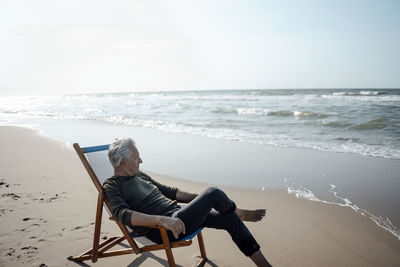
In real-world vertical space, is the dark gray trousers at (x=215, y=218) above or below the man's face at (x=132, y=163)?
below

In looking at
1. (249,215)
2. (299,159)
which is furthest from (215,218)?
(299,159)

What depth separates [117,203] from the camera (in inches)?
89.4

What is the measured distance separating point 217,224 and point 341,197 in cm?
262

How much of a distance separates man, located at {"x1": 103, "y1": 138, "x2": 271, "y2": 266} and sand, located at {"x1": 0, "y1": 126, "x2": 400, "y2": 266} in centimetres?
60

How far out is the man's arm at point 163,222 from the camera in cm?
205

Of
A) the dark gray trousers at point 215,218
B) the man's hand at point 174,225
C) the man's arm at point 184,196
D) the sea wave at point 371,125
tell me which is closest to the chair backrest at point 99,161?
the man's arm at point 184,196

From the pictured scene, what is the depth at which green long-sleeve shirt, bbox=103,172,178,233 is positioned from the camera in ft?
7.42

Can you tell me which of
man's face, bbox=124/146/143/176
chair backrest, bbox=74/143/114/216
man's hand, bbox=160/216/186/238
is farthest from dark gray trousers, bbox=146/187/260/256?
chair backrest, bbox=74/143/114/216

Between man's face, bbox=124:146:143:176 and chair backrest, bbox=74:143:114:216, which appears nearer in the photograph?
man's face, bbox=124:146:143:176

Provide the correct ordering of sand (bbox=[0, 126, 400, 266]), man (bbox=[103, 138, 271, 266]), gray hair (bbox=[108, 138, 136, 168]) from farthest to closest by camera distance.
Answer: sand (bbox=[0, 126, 400, 266]), gray hair (bbox=[108, 138, 136, 168]), man (bbox=[103, 138, 271, 266])

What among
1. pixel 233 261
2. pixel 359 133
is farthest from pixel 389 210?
pixel 359 133

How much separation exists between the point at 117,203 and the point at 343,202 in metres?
3.23

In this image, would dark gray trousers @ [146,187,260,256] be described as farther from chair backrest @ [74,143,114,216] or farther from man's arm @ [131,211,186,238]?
chair backrest @ [74,143,114,216]

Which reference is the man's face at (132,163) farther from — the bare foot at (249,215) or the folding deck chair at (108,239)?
the bare foot at (249,215)
